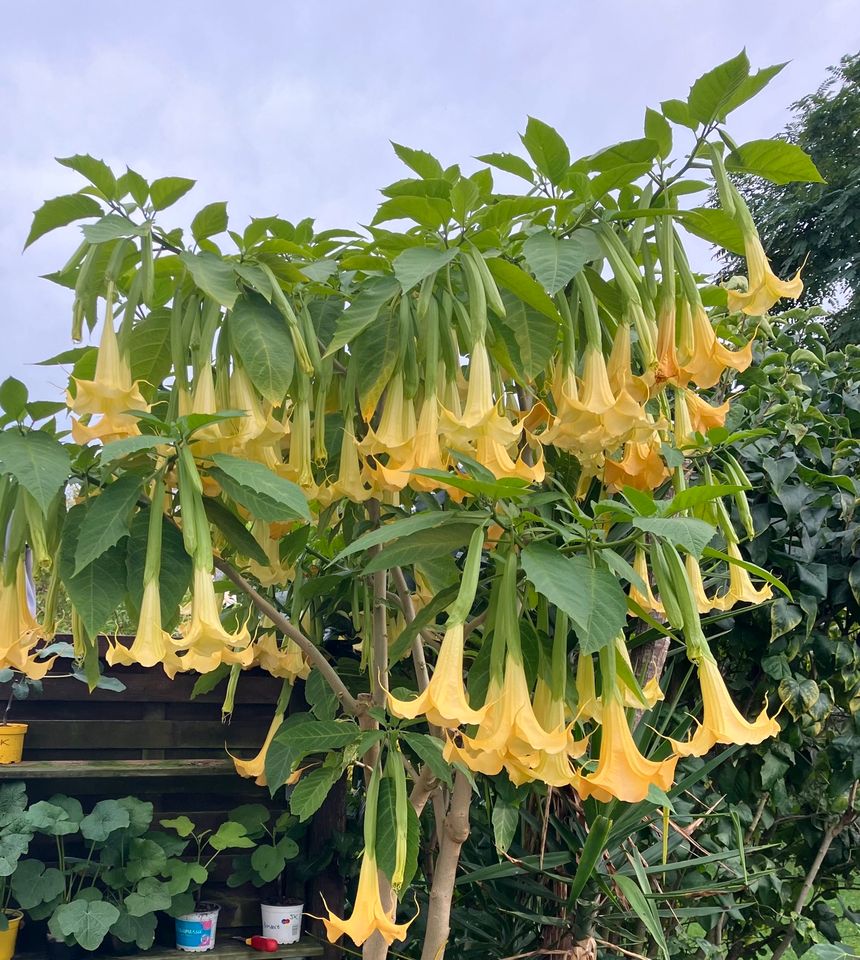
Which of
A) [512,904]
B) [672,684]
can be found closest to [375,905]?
[512,904]

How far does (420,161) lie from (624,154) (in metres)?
0.23

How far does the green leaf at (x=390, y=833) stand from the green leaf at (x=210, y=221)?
0.67 metres

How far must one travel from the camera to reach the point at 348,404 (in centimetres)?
108

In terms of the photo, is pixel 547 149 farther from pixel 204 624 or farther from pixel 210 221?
pixel 204 624

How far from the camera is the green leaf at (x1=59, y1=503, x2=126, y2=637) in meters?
0.89

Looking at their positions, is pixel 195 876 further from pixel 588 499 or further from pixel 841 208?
pixel 841 208

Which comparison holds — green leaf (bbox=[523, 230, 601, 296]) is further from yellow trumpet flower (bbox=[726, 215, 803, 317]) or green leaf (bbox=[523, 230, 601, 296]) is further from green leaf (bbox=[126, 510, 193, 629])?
green leaf (bbox=[126, 510, 193, 629])

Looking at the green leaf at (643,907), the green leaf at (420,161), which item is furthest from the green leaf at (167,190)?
the green leaf at (643,907)

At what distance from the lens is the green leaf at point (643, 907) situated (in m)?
1.32

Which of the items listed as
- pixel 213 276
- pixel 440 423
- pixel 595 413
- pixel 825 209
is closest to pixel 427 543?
pixel 440 423

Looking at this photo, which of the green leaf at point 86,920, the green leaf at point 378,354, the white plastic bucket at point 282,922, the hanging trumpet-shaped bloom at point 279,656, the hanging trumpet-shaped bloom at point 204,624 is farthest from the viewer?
the white plastic bucket at point 282,922

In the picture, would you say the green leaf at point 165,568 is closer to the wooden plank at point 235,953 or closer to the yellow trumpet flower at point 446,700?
the yellow trumpet flower at point 446,700

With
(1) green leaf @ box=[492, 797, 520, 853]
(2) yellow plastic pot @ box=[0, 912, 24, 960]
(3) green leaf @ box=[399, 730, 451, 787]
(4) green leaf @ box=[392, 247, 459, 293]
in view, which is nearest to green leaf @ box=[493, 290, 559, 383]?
(4) green leaf @ box=[392, 247, 459, 293]

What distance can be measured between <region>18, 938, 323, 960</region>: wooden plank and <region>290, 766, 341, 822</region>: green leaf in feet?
3.36
